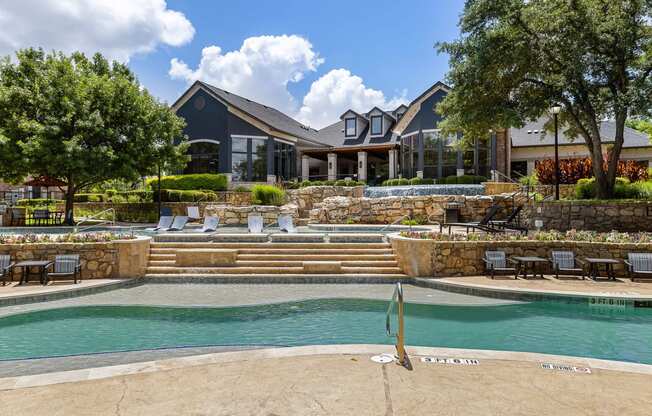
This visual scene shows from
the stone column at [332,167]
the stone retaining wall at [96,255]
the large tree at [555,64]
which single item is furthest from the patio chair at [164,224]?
the stone column at [332,167]

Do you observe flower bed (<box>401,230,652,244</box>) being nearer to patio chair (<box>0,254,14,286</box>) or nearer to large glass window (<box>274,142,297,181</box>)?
patio chair (<box>0,254,14,286</box>)

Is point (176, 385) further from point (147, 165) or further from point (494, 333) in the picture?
point (147, 165)

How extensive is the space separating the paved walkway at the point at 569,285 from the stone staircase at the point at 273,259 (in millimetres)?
1991

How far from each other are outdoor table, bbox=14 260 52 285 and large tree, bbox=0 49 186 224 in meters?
10.7

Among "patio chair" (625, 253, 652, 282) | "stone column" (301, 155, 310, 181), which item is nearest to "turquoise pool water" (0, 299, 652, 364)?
"patio chair" (625, 253, 652, 282)

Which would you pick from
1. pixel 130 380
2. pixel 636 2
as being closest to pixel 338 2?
pixel 636 2

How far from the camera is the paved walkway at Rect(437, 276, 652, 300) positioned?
28.7ft

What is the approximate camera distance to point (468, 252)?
11.1 meters

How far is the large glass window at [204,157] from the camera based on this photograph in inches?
1260

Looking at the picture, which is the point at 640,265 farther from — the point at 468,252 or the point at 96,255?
the point at 96,255

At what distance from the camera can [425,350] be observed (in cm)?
528

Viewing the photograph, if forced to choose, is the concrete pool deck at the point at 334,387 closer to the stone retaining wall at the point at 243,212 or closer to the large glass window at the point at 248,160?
the stone retaining wall at the point at 243,212

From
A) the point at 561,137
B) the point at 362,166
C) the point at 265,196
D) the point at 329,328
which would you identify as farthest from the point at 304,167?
the point at 329,328

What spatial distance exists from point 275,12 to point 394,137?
744 inches
